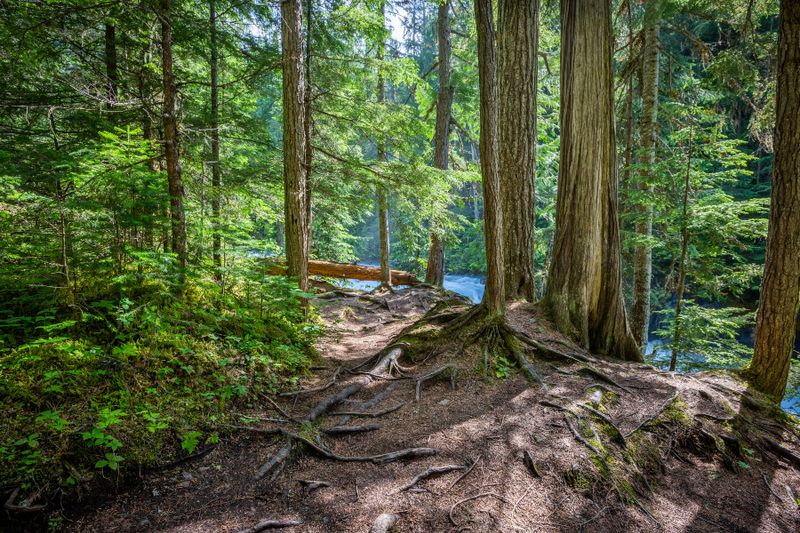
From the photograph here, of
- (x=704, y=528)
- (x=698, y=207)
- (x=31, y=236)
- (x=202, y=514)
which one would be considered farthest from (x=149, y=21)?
(x=698, y=207)

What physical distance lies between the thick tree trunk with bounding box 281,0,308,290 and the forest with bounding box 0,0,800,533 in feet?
0.13

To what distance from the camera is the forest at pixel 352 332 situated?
99.7 inches

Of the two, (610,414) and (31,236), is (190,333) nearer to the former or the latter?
(31,236)

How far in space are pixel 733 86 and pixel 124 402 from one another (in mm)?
9843

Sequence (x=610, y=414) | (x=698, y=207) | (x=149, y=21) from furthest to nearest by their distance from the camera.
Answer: (x=698, y=207), (x=149, y=21), (x=610, y=414)

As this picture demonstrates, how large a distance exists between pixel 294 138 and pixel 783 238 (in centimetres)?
652

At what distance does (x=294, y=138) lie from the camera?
5793mm

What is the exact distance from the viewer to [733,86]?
21.1ft

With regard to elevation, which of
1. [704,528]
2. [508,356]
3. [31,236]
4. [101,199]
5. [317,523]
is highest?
[101,199]

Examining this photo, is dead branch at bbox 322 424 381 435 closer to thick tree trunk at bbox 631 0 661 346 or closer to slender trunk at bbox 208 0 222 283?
slender trunk at bbox 208 0 222 283

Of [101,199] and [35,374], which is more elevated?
[101,199]

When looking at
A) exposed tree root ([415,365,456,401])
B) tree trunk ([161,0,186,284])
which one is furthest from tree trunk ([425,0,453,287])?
tree trunk ([161,0,186,284])

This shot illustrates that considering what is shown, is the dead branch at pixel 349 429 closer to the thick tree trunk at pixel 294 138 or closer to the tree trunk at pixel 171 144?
the tree trunk at pixel 171 144

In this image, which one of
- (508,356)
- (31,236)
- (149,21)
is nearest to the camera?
(31,236)
